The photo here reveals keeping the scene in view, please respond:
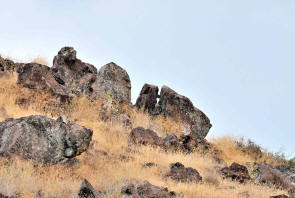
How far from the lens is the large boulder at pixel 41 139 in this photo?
10.8 meters

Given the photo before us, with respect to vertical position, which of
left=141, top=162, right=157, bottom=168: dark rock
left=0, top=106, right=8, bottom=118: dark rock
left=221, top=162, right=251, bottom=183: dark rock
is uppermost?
left=0, top=106, right=8, bottom=118: dark rock

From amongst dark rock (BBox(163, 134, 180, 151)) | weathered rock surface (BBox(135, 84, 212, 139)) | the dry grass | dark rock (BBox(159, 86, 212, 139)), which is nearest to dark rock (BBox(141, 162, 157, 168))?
the dry grass

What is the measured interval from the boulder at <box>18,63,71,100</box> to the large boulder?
7.61m

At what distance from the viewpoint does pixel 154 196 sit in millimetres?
9711

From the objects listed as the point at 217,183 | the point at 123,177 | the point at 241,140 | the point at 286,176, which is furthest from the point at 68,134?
the point at 241,140

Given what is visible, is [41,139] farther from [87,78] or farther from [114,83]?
[114,83]

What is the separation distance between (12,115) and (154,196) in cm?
757

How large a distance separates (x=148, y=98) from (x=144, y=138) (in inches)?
255

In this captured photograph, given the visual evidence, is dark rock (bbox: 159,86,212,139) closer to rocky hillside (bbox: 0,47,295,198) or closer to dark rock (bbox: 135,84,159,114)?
rocky hillside (bbox: 0,47,295,198)

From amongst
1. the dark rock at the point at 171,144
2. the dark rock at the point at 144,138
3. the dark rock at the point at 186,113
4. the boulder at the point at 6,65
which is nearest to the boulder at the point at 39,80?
the boulder at the point at 6,65

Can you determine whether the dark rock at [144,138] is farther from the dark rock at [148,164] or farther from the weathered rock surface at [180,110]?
the weathered rock surface at [180,110]

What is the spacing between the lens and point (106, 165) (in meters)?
12.6

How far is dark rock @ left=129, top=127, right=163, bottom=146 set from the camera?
55.9ft

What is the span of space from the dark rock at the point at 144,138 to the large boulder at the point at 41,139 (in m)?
5.52
